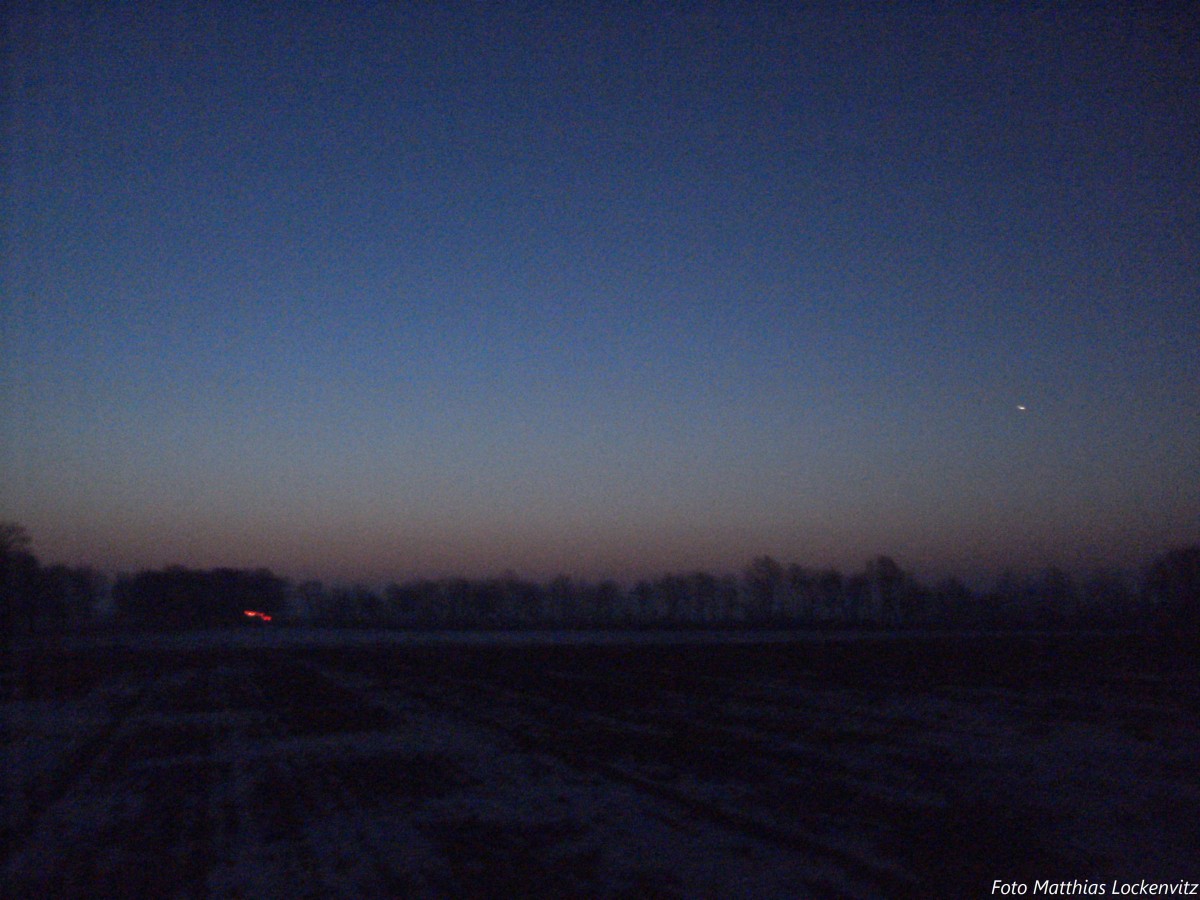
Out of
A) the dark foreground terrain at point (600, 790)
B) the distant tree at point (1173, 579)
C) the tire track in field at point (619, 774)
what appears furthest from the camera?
the distant tree at point (1173, 579)

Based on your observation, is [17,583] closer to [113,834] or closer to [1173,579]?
[113,834]

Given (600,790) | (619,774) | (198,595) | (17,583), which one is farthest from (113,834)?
(198,595)

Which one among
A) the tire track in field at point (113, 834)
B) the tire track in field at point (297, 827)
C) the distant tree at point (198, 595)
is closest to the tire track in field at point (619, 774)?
the tire track in field at point (297, 827)

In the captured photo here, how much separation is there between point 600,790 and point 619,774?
894mm

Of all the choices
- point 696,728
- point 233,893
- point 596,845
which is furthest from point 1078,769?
point 233,893

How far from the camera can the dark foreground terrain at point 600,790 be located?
6.80m

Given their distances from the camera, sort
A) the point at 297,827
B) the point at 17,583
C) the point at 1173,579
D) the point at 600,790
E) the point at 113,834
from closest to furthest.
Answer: the point at 113,834, the point at 297,827, the point at 600,790, the point at 17,583, the point at 1173,579

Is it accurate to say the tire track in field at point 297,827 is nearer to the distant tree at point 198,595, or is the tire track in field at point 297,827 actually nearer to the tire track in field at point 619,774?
the tire track in field at point 619,774

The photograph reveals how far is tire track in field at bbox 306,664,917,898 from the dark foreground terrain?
0.05 metres

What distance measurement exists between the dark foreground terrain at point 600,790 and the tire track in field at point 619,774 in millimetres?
49

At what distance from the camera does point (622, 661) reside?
3066cm

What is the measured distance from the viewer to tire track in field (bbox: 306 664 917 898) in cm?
654

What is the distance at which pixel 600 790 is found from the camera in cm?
962

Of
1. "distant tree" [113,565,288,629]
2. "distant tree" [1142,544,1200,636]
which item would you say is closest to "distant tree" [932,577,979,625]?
"distant tree" [1142,544,1200,636]
